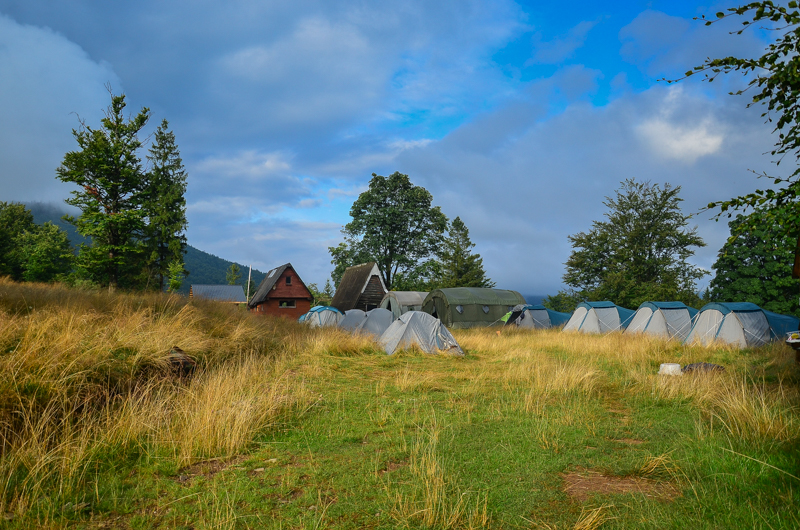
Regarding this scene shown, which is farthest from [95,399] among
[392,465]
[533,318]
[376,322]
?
[533,318]

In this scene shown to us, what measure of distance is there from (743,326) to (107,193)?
3546 centimetres

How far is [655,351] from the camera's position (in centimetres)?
1404

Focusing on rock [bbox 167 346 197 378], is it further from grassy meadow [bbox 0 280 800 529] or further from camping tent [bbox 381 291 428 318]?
camping tent [bbox 381 291 428 318]

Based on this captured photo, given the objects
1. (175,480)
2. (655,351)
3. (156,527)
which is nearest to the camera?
(156,527)

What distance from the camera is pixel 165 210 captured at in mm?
39094

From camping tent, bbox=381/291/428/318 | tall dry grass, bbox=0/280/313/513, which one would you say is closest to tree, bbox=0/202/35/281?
camping tent, bbox=381/291/428/318

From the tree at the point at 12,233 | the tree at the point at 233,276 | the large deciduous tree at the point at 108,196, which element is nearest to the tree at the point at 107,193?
the large deciduous tree at the point at 108,196

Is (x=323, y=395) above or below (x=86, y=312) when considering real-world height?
below

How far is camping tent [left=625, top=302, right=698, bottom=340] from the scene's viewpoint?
20.7 meters

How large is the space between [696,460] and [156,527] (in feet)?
17.3

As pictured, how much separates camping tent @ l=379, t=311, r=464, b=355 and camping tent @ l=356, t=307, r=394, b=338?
199 inches

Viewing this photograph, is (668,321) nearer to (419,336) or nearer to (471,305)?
(471,305)

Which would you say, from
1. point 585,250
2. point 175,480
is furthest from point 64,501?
point 585,250

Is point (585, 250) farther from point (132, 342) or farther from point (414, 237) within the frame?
point (132, 342)
